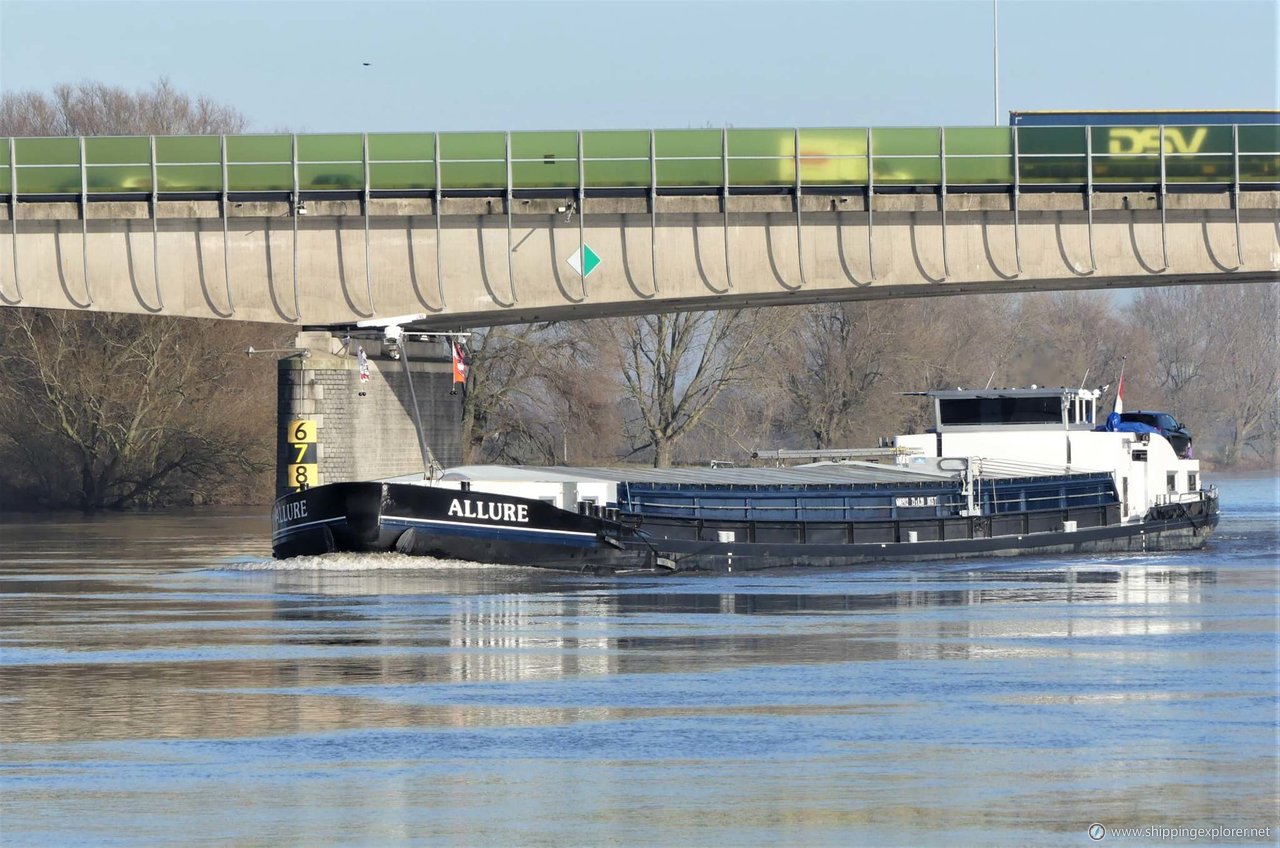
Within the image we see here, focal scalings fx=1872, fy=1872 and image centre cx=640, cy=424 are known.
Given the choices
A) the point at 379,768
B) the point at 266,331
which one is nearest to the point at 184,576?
the point at 379,768

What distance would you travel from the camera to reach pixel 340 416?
57.4 metres

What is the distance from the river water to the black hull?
345cm

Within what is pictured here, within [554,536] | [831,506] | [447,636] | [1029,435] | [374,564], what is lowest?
[447,636]

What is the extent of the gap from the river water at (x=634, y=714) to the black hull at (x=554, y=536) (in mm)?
3448

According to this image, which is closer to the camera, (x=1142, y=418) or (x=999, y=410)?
(x=999, y=410)

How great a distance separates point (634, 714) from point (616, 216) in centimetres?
3467

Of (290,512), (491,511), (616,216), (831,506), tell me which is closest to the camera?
(491,511)

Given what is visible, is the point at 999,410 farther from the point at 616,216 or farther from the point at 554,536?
the point at 554,536

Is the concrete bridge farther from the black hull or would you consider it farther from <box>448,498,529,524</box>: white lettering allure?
<box>448,498,529,524</box>: white lettering allure

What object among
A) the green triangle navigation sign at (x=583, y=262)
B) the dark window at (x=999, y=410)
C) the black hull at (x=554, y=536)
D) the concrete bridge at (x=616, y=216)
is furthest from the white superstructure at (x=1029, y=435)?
the green triangle navigation sign at (x=583, y=262)

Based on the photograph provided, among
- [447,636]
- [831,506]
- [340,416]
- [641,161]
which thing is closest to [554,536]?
[831,506]

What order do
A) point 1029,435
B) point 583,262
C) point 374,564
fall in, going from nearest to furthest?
point 374,564 → point 583,262 → point 1029,435

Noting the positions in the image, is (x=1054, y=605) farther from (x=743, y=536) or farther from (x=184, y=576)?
(x=184, y=576)

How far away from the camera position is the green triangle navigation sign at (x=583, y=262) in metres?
56.3
